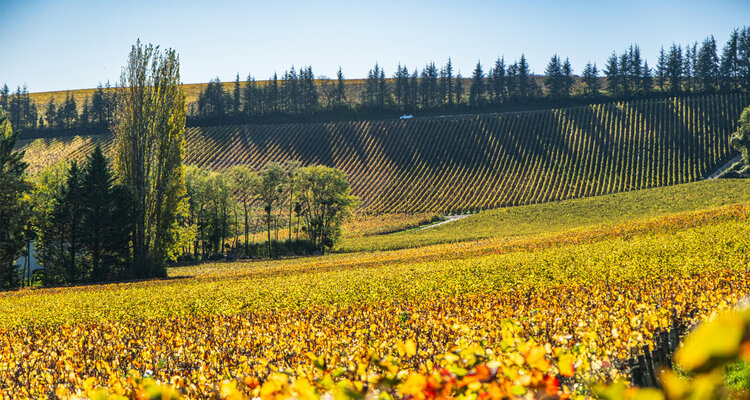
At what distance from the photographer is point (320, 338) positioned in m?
8.67

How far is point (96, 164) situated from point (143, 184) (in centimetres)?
396

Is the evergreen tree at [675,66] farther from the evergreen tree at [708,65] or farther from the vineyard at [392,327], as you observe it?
the vineyard at [392,327]

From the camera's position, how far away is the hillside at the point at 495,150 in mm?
78375

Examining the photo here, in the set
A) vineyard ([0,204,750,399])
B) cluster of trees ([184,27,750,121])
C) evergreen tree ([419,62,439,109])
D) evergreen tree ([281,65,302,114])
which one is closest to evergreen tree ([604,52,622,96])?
cluster of trees ([184,27,750,121])

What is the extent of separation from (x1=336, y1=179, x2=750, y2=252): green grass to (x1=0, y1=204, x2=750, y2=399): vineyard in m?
32.4

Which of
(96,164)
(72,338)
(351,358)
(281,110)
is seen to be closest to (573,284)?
(351,358)

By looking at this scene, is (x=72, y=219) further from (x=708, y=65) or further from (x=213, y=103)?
(x=708, y=65)

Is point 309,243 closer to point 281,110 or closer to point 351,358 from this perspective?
point 351,358

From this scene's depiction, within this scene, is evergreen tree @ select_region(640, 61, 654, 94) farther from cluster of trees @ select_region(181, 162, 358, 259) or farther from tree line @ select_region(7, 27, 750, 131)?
cluster of trees @ select_region(181, 162, 358, 259)

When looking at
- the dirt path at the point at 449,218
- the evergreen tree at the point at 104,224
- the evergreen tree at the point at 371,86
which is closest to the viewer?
the evergreen tree at the point at 104,224

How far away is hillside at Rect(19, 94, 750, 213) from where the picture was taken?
78.4 metres

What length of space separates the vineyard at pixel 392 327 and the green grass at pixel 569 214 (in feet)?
106

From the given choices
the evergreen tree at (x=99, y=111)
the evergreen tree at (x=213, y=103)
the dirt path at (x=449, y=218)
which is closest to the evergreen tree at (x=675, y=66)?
the dirt path at (x=449, y=218)

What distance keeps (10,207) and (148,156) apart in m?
8.63
